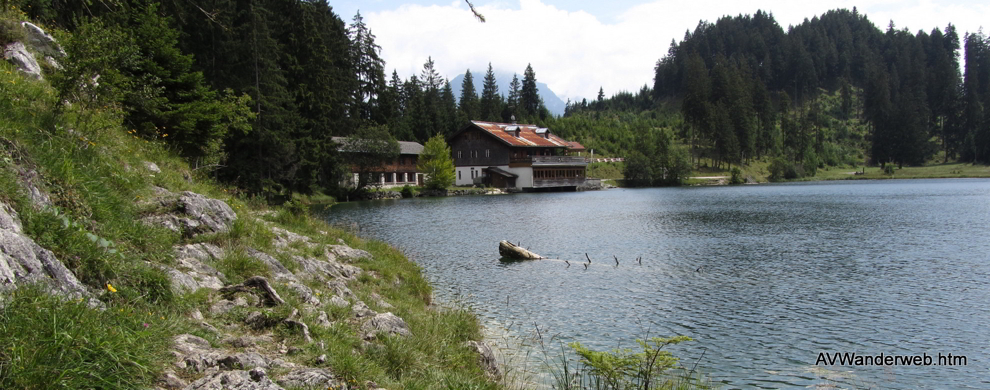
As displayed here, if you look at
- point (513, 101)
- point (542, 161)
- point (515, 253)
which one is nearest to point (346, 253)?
point (515, 253)

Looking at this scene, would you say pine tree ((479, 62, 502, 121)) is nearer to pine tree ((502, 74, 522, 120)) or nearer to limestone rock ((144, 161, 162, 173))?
pine tree ((502, 74, 522, 120))

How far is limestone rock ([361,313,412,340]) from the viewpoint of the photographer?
26.1ft

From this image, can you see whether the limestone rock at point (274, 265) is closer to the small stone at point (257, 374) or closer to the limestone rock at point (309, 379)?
the limestone rock at point (309, 379)

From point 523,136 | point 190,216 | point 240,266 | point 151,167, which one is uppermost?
point 523,136

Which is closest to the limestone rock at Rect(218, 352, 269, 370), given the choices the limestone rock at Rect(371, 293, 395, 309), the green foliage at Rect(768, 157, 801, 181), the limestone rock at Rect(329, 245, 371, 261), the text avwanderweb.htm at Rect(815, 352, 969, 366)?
the limestone rock at Rect(371, 293, 395, 309)

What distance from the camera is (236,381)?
5.11 m

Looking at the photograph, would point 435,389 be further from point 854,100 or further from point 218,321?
point 854,100

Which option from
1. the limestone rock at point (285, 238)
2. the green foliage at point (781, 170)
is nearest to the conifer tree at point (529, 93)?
the green foliage at point (781, 170)

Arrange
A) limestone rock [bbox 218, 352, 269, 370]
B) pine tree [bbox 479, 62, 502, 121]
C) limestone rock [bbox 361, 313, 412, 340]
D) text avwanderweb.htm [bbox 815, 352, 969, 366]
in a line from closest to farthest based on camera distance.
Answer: limestone rock [bbox 218, 352, 269, 370] < limestone rock [bbox 361, 313, 412, 340] < text avwanderweb.htm [bbox 815, 352, 969, 366] < pine tree [bbox 479, 62, 502, 121]

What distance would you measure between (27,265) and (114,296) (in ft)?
3.04

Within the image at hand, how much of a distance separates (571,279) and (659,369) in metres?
9.56

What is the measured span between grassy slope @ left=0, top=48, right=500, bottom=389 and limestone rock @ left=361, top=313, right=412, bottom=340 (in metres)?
0.25

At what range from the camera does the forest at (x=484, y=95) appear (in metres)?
17.4

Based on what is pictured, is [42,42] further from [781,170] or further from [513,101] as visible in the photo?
[513,101]
